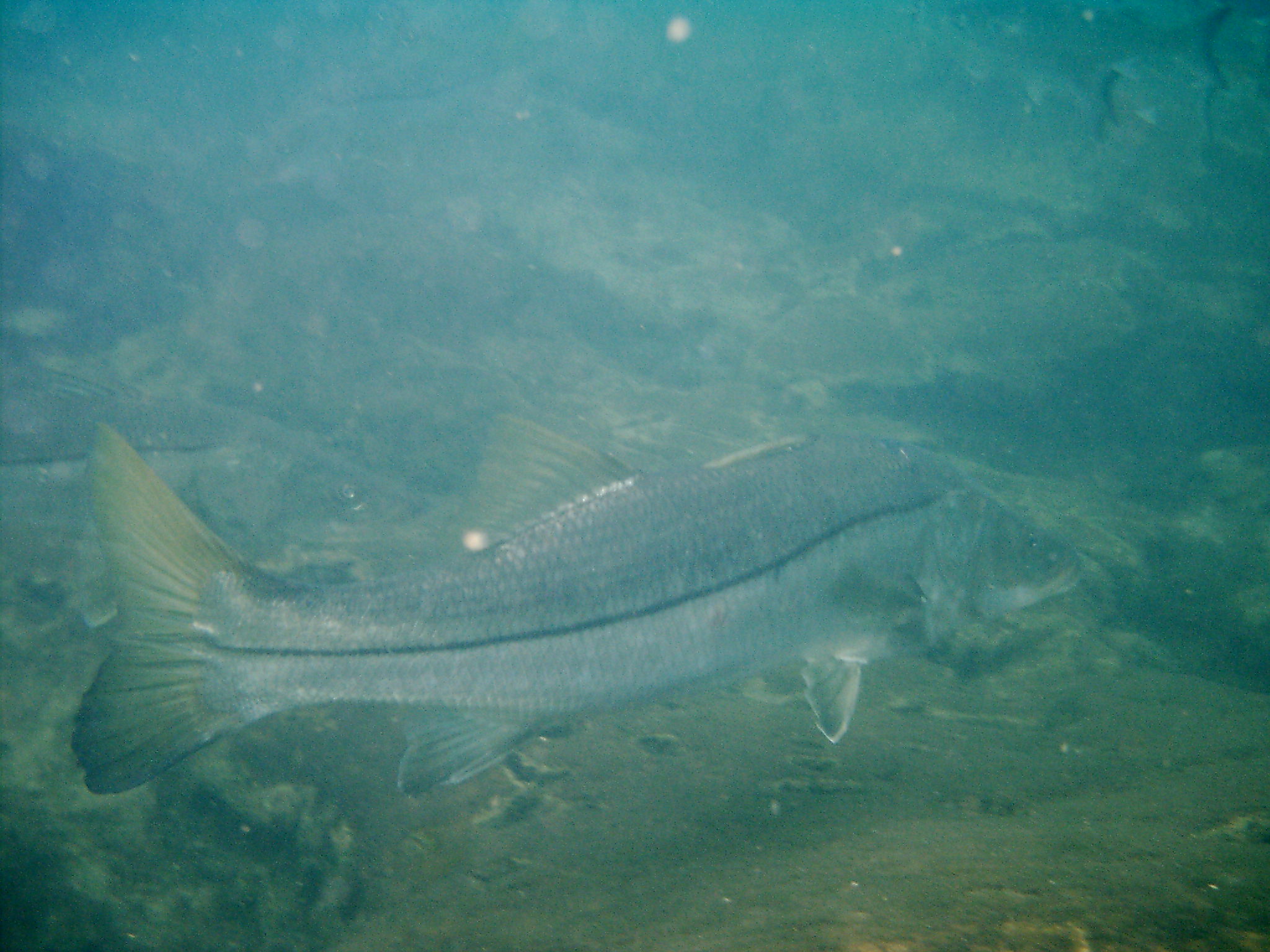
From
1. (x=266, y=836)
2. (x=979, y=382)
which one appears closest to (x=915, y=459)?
(x=266, y=836)

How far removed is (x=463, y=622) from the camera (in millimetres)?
2471


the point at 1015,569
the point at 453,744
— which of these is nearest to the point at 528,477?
the point at 453,744

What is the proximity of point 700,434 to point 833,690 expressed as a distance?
6082 millimetres

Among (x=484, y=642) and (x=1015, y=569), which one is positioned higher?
(x=484, y=642)

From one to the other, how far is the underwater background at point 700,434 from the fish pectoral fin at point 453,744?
601mm

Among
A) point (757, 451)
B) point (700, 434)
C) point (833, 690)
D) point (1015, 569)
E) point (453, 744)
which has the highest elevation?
point (757, 451)

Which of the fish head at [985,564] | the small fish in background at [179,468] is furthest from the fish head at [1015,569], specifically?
the small fish in background at [179,468]

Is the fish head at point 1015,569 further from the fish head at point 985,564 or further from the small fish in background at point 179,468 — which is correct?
the small fish in background at point 179,468

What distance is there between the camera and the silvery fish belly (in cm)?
237

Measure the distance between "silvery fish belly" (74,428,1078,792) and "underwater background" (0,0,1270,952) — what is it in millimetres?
816

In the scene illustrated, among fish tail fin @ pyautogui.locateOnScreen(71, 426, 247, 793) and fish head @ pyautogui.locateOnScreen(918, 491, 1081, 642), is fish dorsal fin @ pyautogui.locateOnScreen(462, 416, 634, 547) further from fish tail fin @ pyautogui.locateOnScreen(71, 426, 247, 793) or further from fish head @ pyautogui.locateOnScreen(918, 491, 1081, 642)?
fish head @ pyautogui.locateOnScreen(918, 491, 1081, 642)

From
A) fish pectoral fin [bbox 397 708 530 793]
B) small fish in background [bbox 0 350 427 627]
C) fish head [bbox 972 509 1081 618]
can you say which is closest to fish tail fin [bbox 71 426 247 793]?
fish pectoral fin [bbox 397 708 530 793]

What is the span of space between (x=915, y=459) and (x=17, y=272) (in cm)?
1799

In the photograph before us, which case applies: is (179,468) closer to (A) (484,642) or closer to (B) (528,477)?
(B) (528,477)
